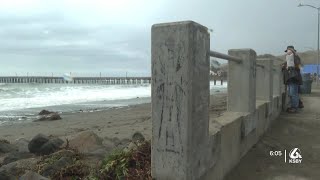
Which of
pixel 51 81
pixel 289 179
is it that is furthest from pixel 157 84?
pixel 51 81

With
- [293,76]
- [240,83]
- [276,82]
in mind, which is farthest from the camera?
[276,82]

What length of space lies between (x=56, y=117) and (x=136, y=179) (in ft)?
46.8

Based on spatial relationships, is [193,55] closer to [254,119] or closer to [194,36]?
[194,36]

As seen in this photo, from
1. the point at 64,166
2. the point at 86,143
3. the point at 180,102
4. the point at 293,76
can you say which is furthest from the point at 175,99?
the point at 293,76

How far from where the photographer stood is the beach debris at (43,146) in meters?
6.85

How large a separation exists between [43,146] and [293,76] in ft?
20.5

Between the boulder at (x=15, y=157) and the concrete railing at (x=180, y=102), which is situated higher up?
the concrete railing at (x=180, y=102)

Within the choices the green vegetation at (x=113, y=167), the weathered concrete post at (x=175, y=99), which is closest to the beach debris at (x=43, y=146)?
the green vegetation at (x=113, y=167)

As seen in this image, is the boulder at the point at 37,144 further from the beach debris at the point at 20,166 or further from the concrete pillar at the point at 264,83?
the concrete pillar at the point at 264,83

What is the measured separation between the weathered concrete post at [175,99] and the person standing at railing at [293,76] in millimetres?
7322

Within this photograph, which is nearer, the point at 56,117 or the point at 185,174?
the point at 185,174

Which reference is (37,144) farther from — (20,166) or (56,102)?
(56,102)

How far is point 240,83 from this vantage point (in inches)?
238

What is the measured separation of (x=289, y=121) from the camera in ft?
29.3
